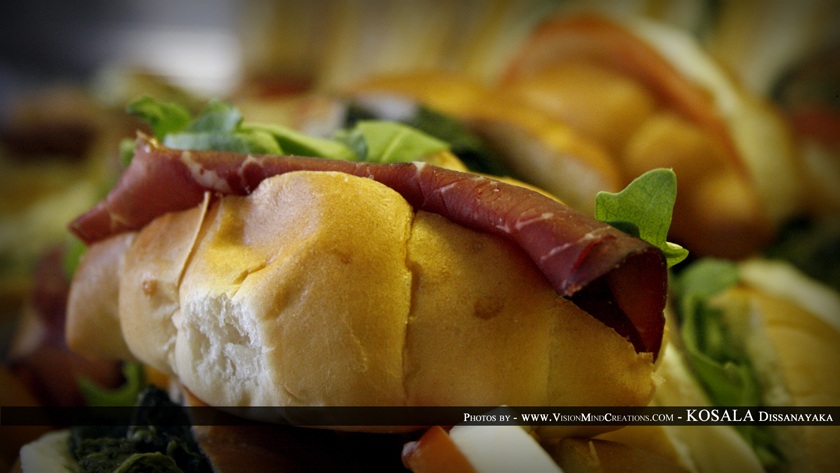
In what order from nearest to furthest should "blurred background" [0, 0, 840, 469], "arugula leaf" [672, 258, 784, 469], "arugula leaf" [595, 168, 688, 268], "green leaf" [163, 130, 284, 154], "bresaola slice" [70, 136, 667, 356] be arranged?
"bresaola slice" [70, 136, 667, 356], "arugula leaf" [595, 168, 688, 268], "green leaf" [163, 130, 284, 154], "arugula leaf" [672, 258, 784, 469], "blurred background" [0, 0, 840, 469]

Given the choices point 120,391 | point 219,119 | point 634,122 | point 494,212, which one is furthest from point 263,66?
point 494,212

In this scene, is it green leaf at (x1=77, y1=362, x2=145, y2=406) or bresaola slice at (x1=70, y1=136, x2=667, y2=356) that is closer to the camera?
bresaola slice at (x1=70, y1=136, x2=667, y2=356)

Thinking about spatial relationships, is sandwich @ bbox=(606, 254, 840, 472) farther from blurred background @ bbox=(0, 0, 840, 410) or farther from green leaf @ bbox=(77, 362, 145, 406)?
green leaf @ bbox=(77, 362, 145, 406)

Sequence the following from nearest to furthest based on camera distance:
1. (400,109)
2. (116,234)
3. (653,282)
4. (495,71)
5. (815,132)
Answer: (653,282)
(116,234)
(400,109)
(815,132)
(495,71)

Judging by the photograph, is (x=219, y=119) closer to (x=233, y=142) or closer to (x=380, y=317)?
(x=233, y=142)

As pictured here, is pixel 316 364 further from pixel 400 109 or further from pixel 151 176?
→ pixel 400 109

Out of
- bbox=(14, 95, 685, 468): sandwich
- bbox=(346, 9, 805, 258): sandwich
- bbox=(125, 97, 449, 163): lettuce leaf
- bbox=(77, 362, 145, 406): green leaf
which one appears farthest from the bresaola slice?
bbox=(346, 9, 805, 258): sandwich

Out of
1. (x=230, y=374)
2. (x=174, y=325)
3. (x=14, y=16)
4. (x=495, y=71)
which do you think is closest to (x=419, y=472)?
(x=230, y=374)
